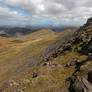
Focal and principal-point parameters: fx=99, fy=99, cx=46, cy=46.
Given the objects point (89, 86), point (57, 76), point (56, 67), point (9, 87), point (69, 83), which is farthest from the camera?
point (56, 67)

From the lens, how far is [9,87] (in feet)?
59.9

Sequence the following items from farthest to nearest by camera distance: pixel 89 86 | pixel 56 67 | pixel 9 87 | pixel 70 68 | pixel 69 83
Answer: pixel 56 67, pixel 70 68, pixel 9 87, pixel 69 83, pixel 89 86

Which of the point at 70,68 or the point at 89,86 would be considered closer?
the point at 89,86

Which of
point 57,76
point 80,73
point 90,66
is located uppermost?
point 90,66

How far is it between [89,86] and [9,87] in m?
13.7

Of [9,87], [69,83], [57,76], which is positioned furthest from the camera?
[57,76]

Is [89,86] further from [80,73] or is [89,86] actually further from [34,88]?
[34,88]

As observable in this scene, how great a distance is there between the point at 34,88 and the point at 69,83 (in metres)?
6.09

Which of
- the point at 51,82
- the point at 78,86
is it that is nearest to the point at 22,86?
the point at 51,82

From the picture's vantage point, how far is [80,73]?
17.4m

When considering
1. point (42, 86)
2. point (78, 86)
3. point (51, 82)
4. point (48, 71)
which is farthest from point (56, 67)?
point (78, 86)

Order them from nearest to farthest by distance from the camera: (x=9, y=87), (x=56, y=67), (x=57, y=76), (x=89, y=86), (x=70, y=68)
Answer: (x=89, y=86), (x=9, y=87), (x=57, y=76), (x=70, y=68), (x=56, y=67)

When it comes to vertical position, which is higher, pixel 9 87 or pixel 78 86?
pixel 78 86

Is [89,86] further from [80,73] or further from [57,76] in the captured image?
[57,76]
